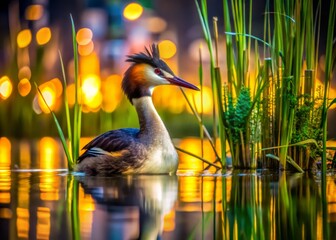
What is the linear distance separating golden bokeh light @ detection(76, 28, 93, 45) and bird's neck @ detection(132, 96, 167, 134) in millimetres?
7115

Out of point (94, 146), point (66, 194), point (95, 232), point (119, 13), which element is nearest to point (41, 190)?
point (66, 194)

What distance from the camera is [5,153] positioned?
9477mm

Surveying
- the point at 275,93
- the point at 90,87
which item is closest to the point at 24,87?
the point at 90,87

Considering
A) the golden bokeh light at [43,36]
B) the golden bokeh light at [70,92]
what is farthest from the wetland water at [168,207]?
the golden bokeh light at [70,92]

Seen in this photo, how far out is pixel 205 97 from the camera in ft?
47.9

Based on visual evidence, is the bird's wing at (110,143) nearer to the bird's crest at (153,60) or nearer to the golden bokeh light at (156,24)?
the bird's crest at (153,60)

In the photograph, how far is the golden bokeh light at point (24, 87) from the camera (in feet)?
34.7

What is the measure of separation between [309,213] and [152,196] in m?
1.04

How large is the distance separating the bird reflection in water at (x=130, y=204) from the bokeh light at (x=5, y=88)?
14.1 ft

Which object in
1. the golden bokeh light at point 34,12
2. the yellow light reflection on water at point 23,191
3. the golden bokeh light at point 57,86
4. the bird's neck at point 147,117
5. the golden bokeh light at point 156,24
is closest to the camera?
the yellow light reflection on water at point 23,191

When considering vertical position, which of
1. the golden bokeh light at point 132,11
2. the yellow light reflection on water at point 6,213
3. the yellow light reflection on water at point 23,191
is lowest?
the yellow light reflection on water at point 6,213

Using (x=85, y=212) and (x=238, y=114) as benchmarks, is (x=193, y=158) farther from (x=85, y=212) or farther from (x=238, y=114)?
(x=85, y=212)

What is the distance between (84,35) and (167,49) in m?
1.33

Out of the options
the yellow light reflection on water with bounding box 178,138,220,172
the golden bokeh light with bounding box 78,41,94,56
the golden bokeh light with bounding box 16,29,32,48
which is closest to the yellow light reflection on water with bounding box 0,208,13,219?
the yellow light reflection on water with bounding box 178,138,220,172
